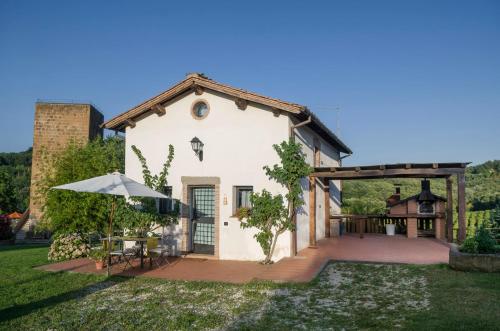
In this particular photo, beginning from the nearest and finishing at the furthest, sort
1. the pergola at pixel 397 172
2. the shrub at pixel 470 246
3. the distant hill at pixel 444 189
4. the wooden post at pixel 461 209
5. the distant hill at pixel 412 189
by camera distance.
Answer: the shrub at pixel 470 246 → the wooden post at pixel 461 209 → the pergola at pixel 397 172 → the distant hill at pixel 444 189 → the distant hill at pixel 412 189

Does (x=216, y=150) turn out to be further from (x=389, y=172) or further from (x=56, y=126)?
(x=56, y=126)

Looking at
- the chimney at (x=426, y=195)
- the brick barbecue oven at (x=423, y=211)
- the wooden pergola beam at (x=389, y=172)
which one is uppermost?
the wooden pergola beam at (x=389, y=172)

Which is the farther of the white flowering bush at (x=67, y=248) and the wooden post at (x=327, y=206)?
the wooden post at (x=327, y=206)

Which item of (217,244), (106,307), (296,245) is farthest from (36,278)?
(296,245)

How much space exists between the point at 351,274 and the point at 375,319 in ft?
10.1

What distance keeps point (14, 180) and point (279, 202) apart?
5397 cm

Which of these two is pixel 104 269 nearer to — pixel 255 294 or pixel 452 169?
pixel 255 294

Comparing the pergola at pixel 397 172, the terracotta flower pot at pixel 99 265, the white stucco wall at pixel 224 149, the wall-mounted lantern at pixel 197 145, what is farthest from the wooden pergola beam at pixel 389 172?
the terracotta flower pot at pixel 99 265

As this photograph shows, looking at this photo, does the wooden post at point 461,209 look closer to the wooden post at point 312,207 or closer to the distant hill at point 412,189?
the wooden post at point 312,207

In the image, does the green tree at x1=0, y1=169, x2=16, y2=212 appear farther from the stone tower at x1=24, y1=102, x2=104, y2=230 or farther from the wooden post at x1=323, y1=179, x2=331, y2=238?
the wooden post at x1=323, y1=179, x2=331, y2=238

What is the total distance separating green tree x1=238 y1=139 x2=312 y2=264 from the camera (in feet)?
32.3

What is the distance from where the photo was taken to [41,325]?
5.41 metres

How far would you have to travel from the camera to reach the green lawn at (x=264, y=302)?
5.34 meters

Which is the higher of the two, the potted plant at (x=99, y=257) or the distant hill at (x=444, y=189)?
the distant hill at (x=444, y=189)
